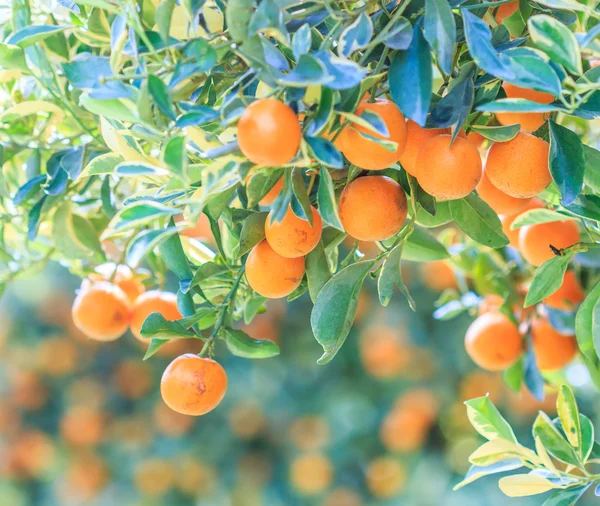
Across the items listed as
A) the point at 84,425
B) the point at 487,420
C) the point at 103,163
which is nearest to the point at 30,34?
the point at 103,163

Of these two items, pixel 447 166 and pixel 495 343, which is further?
pixel 495 343

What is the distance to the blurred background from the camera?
1.68 m

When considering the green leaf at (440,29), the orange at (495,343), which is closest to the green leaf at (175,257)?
the green leaf at (440,29)

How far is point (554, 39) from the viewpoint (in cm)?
38

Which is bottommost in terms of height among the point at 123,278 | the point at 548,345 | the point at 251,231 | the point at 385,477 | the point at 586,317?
the point at 385,477

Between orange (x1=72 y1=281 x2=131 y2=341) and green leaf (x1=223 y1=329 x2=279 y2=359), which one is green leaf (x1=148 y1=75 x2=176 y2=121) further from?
orange (x1=72 y1=281 x2=131 y2=341)

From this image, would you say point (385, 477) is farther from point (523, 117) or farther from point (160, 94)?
point (160, 94)

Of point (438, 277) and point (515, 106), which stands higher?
point (515, 106)

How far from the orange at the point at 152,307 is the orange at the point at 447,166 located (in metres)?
0.33

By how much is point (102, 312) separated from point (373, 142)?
16.0 inches

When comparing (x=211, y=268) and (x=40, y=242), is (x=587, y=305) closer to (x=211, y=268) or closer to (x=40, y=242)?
(x=211, y=268)

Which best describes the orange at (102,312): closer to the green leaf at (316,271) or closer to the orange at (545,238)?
the green leaf at (316,271)

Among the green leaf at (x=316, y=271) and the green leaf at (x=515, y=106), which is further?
the green leaf at (x=316, y=271)

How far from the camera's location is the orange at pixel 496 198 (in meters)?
0.56
